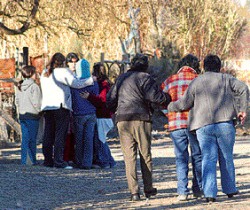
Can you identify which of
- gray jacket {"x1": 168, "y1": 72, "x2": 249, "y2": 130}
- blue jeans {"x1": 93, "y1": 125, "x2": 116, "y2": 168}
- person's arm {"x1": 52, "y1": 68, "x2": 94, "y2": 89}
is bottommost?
blue jeans {"x1": 93, "y1": 125, "x2": 116, "y2": 168}

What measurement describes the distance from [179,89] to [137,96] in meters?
0.55

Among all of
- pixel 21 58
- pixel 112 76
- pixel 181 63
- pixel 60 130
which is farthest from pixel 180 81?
pixel 112 76

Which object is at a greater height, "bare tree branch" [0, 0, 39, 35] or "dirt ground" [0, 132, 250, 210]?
"bare tree branch" [0, 0, 39, 35]

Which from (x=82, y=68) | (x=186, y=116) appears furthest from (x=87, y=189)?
(x=82, y=68)

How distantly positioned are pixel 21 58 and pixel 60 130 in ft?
22.7

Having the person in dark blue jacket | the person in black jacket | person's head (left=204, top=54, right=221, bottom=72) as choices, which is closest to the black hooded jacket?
the person in black jacket

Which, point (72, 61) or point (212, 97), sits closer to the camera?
point (212, 97)

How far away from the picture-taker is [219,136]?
417 inches

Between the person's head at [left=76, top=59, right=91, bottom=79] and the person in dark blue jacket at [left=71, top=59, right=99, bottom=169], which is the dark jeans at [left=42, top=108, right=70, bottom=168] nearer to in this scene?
the person in dark blue jacket at [left=71, top=59, right=99, bottom=169]

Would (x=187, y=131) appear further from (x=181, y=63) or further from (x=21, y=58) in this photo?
(x=21, y=58)

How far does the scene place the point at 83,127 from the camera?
1451 centimetres

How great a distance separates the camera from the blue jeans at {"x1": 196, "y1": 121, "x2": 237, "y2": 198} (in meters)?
10.5

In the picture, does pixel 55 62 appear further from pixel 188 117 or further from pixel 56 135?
pixel 188 117

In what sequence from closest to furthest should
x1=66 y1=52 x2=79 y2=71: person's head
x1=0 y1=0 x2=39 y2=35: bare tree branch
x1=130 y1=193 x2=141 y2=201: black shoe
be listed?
x1=130 y1=193 x2=141 y2=201: black shoe, x1=66 y1=52 x2=79 y2=71: person's head, x1=0 y1=0 x2=39 y2=35: bare tree branch
